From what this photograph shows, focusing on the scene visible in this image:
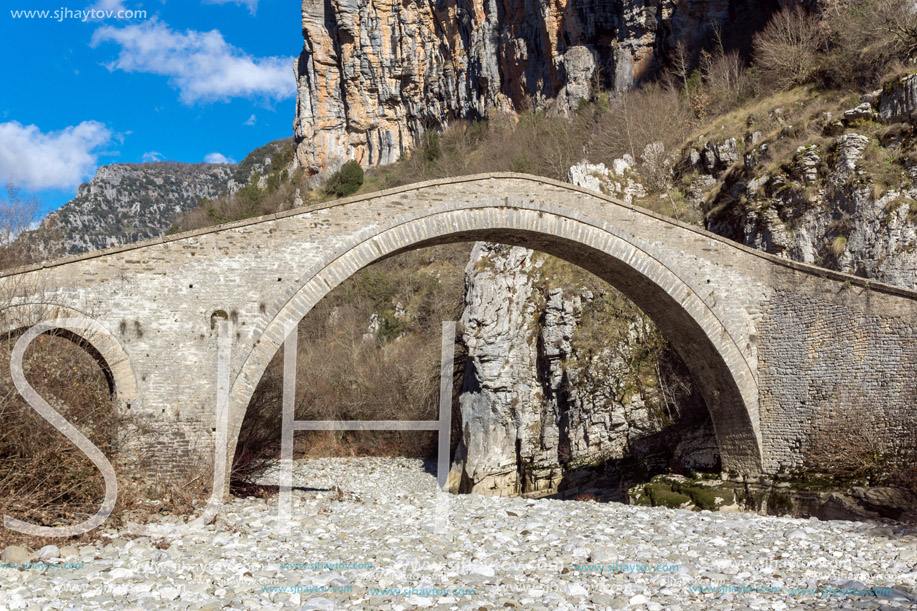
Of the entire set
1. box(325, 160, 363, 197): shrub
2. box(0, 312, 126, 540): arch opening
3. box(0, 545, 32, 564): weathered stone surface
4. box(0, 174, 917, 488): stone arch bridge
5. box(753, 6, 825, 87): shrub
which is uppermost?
box(325, 160, 363, 197): shrub

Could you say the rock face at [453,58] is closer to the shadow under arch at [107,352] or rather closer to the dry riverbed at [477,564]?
the dry riverbed at [477,564]

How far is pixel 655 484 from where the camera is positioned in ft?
42.0

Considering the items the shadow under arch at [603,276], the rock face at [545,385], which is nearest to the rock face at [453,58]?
the rock face at [545,385]

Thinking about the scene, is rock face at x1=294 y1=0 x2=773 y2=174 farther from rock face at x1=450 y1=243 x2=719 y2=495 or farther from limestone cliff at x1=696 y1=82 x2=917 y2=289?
rock face at x1=450 y1=243 x2=719 y2=495

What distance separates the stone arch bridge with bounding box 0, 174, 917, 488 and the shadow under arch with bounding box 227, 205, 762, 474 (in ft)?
0.08

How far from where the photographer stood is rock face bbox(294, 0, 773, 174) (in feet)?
113

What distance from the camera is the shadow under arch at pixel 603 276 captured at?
33.4ft

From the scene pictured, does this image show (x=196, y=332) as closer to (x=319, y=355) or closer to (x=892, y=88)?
(x=892, y=88)

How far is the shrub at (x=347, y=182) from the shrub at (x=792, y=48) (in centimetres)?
2489

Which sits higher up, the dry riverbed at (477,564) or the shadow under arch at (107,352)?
the shadow under arch at (107,352)

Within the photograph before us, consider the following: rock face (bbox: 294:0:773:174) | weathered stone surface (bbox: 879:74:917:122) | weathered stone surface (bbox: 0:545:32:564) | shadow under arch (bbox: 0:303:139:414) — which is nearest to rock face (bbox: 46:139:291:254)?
rock face (bbox: 294:0:773:174)

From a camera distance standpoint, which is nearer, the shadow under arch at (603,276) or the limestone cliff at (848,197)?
the shadow under arch at (603,276)

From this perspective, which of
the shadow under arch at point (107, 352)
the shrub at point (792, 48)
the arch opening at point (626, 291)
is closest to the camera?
the shadow under arch at point (107, 352)

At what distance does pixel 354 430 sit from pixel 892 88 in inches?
693
